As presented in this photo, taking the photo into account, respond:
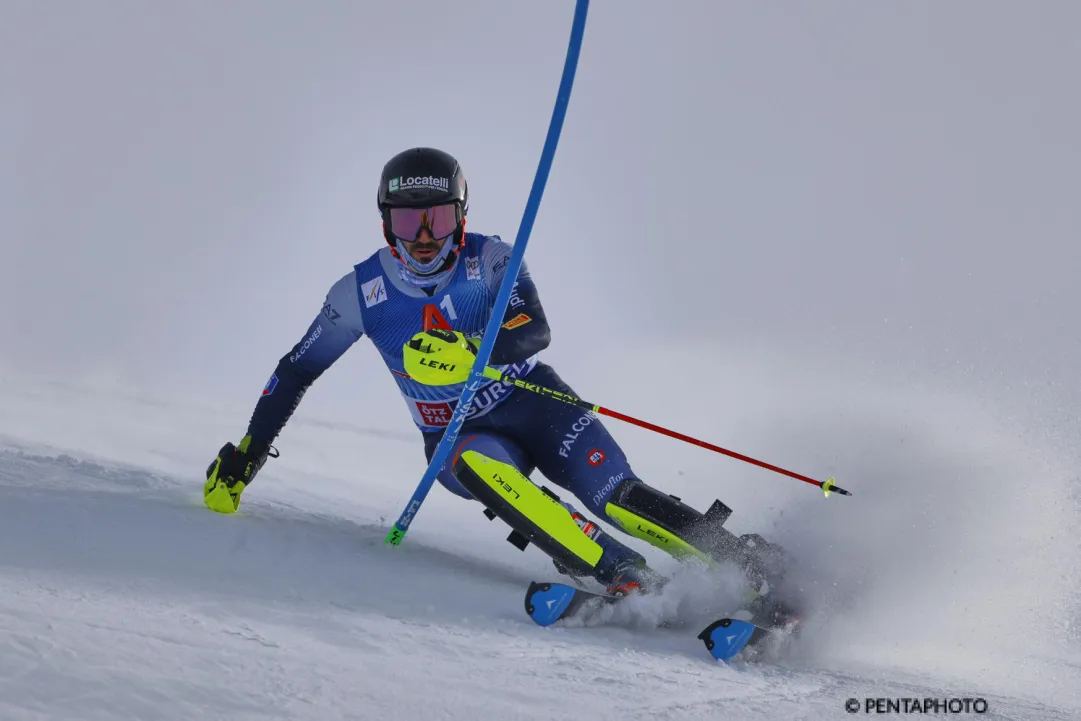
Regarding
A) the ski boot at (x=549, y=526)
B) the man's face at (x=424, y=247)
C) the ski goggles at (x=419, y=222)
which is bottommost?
the ski boot at (x=549, y=526)

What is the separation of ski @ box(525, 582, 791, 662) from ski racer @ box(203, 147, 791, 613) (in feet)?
1.21

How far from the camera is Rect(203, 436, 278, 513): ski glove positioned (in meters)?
3.91

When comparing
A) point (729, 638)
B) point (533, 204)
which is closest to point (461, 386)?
point (533, 204)

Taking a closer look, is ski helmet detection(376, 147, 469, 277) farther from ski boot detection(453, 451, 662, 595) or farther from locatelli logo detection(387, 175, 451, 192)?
ski boot detection(453, 451, 662, 595)

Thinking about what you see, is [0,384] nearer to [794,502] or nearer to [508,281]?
[508,281]

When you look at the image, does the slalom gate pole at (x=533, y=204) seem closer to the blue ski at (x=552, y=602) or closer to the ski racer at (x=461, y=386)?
the ski racer at (x=461, y=386)

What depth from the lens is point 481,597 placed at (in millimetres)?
3146

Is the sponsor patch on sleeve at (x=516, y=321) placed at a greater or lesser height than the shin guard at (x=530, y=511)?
greater

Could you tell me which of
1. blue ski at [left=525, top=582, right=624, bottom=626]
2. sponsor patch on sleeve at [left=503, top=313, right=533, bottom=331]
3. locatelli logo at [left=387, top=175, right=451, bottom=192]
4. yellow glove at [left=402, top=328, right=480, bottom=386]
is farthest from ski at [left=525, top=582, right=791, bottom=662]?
locatelli logo at [left=387, top=175, right=451, bottom=192]

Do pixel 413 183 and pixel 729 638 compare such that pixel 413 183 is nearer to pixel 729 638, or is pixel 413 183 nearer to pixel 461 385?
pixel 461 385

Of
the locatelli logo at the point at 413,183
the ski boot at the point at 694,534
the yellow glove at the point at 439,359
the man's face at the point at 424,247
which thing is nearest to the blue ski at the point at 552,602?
the ski boot at the point at 694,534

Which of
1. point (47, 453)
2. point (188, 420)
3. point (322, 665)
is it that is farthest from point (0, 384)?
point (322, 665)

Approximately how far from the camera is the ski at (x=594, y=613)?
2.74 m

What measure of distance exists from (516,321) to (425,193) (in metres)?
0.66
